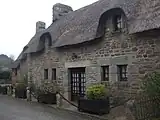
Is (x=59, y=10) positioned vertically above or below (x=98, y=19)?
above

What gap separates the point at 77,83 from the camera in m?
14.5

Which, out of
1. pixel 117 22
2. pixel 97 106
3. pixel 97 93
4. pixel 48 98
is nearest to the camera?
pixel 97 106

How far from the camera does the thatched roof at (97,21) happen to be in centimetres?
994

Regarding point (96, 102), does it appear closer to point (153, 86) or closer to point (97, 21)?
point (153, 86)

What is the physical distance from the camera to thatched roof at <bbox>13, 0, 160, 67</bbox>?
994 cm

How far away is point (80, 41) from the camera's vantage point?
13.0m

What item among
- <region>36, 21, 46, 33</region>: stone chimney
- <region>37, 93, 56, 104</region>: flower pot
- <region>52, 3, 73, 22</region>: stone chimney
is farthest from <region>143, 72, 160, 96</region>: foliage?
<region>36, 21, 46, 33</region>: stone chimney

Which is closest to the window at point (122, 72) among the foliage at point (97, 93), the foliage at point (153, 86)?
the foliage at point (97, 93)

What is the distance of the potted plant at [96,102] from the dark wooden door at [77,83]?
272cm

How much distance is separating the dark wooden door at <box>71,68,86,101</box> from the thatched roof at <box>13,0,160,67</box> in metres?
1.73

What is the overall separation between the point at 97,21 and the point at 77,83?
156 inches

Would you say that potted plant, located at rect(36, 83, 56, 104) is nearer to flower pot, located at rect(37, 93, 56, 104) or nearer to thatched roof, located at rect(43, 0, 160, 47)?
flower pot, located at rect(37, 93, 56, 104)

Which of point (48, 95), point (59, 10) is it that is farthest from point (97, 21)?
point (59, 10)

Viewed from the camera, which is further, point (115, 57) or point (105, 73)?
point (105, 73)
